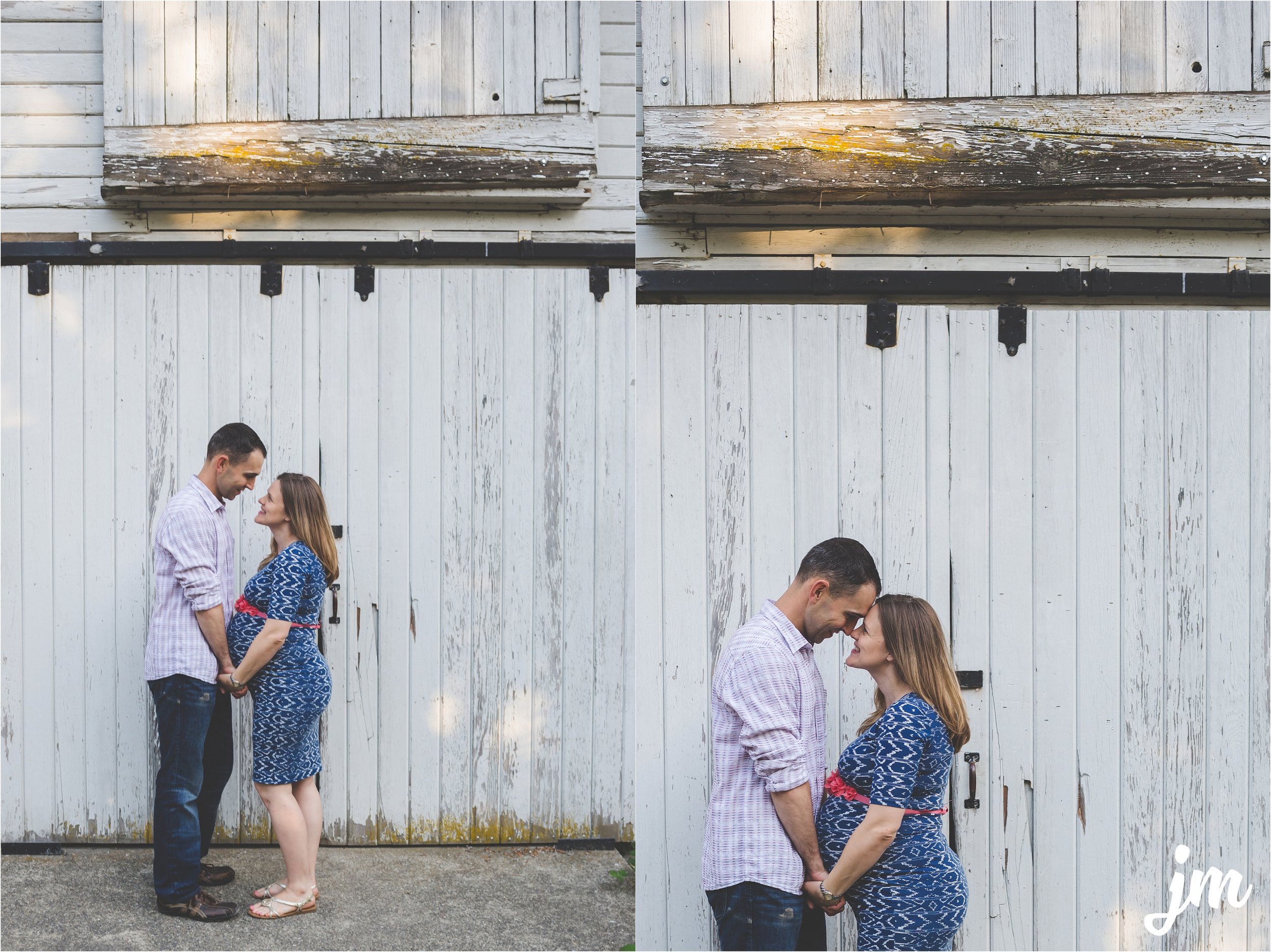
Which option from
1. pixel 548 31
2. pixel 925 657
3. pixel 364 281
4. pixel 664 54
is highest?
pixel 548 31

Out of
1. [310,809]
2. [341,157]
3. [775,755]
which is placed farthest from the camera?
[341,157]

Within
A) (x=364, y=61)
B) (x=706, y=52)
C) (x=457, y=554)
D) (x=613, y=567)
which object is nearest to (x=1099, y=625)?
(x=613, y=567)

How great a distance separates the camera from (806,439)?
10.8 ft

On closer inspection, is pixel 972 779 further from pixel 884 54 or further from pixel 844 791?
pixel 884 54

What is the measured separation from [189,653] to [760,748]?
7.57 feet

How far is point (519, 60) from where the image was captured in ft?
13.5

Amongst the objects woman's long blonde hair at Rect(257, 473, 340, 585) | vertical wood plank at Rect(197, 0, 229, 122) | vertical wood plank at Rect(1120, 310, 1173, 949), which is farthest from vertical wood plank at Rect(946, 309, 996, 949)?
vertical wood plank at Rect(197, 0, 229, 122)

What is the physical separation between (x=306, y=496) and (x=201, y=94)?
1916 mm

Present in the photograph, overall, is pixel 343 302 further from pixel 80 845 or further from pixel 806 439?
pixel 80 845

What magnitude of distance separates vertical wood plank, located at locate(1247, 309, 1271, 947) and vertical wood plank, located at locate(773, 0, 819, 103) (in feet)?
5.03

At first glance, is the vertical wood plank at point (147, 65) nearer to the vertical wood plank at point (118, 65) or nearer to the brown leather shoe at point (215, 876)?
the vertical wood plank at point (118, 65)

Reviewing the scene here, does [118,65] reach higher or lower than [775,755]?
higher

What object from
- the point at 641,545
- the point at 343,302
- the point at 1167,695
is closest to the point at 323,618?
the point at 343,302

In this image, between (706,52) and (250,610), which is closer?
(706,52)
